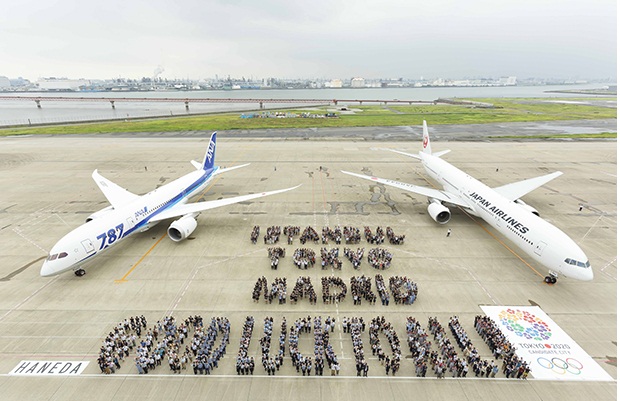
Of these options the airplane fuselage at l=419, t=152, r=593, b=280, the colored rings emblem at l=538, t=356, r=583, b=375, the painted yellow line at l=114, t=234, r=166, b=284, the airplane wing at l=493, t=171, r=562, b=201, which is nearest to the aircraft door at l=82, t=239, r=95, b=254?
the painted yellow line at l=114, t=234, r=166, b=284

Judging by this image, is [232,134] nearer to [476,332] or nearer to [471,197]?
[471,197]

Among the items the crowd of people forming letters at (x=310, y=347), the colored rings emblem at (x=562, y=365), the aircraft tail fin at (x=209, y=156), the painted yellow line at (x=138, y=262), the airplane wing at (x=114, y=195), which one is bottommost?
the colored rings emblem at (x=562, y=365)

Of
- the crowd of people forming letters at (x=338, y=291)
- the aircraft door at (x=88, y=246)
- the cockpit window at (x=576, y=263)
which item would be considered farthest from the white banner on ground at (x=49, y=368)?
the cockpit window at (x=576, y=263)

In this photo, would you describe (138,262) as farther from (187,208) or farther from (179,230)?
(187,208)

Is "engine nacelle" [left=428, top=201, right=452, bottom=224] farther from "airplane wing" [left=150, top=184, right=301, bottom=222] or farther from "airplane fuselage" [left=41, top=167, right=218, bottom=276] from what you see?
"airplane fuselage" [left=41, top=167, right=218, bottom=276]

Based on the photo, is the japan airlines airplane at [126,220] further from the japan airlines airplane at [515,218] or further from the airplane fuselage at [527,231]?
the airplane fuselage at [527,231]

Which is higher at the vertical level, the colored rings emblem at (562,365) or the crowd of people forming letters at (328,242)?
the crowd of people forming letters at (328,242)
